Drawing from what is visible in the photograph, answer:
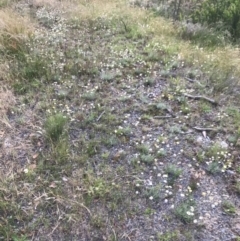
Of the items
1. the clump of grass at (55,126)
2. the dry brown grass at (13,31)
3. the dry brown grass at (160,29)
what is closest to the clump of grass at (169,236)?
the clump of grass at (55,126)

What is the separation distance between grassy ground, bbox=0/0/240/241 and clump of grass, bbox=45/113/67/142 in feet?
0.04

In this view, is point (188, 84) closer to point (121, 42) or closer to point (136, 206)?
point (121, 42)

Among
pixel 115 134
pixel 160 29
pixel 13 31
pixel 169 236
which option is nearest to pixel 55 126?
pixel 115 134

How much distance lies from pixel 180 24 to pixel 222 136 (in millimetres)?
3051

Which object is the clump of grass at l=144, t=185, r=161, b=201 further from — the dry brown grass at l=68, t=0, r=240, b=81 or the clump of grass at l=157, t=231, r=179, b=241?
the dry brown grass at l=68, t=0, r=240, b=81

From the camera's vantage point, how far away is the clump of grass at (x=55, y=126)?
3.42m

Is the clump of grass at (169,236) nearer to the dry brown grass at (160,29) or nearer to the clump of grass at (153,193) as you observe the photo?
the clump of grass at (153,193)

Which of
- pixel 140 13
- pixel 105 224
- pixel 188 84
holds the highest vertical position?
pixel 140 13

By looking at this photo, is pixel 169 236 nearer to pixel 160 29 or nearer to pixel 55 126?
pixel 55 126

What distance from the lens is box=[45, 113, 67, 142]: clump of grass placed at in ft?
11.2

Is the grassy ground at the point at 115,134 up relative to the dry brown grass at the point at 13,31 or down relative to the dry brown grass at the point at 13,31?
down

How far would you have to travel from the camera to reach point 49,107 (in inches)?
151

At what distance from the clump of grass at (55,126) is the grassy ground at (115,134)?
1 cm

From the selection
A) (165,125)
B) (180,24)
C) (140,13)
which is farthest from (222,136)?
(140,13)
